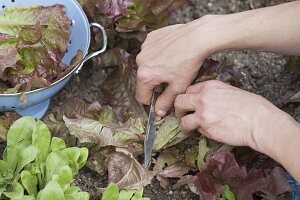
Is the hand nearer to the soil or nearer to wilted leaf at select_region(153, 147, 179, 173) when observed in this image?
wilted leaf at select_region(153, 147, 179, 173)

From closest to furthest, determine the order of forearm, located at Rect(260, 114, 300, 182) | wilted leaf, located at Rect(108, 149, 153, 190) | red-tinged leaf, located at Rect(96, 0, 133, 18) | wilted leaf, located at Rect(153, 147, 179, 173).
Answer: forearm, located at Rect(260, 114, 300, 182) < wilted leaf, located at Rect(108, 149, 153, 190) < wilted leaf, located at Rect(153, 147, 179, 173) < red-tinged leaf, located at Rect(96, 0, 133, 18)

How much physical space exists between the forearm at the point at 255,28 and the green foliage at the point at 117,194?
39cm

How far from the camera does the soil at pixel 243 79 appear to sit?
193 centimetres

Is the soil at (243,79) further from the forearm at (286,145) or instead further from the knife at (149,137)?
the forearm at (286,145)

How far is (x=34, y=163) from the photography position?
170 centimetres

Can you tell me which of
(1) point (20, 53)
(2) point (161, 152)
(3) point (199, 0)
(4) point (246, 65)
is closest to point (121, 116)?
(2) point (161, 152)

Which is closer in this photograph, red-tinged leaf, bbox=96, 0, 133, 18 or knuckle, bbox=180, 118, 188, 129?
knuckle, bbox=180, 118, 188, 129

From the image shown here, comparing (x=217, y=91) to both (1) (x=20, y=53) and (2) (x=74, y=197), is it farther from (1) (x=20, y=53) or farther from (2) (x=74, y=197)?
(1) (x=20, y=53)

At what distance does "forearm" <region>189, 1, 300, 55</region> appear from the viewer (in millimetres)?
1705

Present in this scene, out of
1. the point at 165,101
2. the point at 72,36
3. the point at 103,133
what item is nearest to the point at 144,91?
the point at 165,101

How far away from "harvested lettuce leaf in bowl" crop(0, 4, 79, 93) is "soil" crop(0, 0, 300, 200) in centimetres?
25

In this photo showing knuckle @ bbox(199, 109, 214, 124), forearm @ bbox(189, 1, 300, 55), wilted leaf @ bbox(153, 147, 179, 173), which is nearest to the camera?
knuckle @ bbox(199, 109, 214, 124)

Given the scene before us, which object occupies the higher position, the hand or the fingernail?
the hand

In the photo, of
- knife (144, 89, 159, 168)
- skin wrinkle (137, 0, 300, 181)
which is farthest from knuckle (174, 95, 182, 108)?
knife (144, 89, 159, 168)
